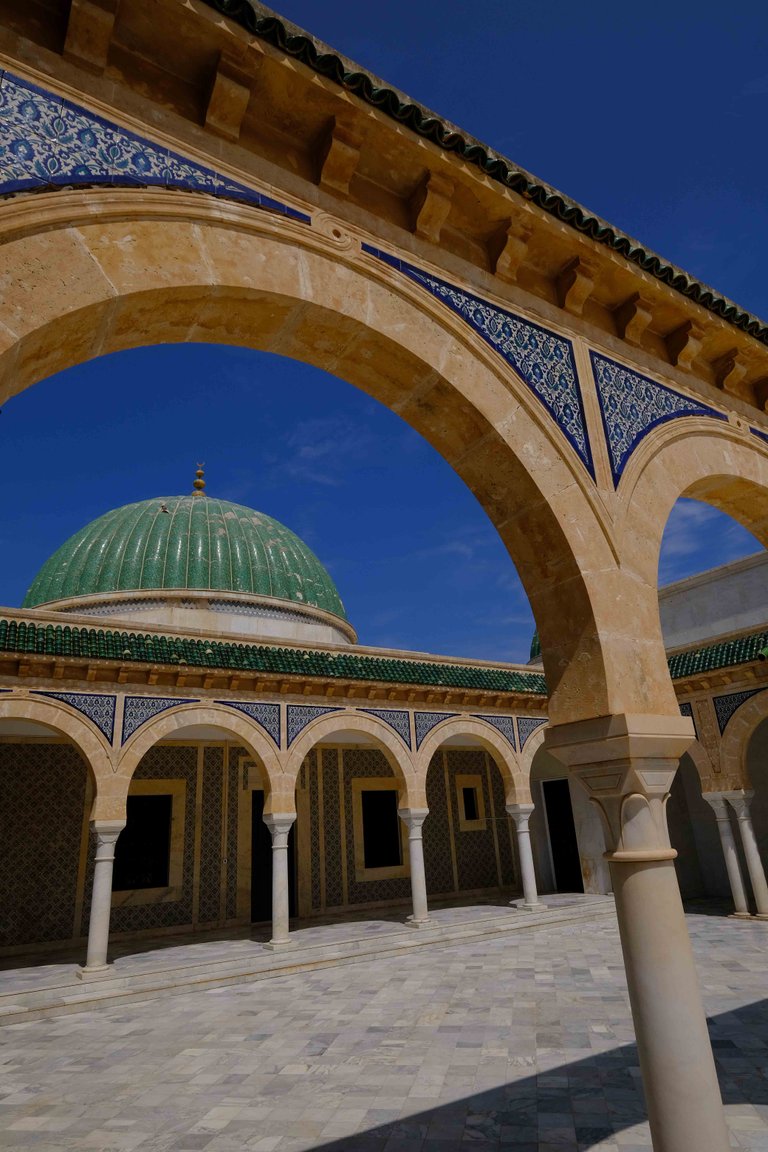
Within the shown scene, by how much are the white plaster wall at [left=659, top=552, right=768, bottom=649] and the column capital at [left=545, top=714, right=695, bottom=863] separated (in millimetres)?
11279

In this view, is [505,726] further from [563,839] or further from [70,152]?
[70,152]

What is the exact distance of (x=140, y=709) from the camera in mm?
8711

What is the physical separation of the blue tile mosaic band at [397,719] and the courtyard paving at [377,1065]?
11.5 ft

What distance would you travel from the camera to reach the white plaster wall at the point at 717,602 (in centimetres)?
1342

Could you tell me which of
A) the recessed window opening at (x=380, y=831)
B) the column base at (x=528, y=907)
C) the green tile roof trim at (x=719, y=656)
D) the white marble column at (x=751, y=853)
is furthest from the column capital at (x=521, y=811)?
the green tile roof trim at (x=719, y=656)

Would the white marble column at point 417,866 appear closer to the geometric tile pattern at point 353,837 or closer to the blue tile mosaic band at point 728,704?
the geometric tile pattern at point 353,837

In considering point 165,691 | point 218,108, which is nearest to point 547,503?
point 218,108

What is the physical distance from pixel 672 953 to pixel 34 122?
10.8ft

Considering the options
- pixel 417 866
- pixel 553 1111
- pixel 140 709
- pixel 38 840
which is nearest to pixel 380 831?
pixel 417 866

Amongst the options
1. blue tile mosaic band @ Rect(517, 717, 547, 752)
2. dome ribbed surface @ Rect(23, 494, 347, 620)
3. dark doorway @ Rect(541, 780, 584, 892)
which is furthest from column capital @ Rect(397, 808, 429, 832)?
dome ribbed surface @ Rect(23, 494, 347, 620)

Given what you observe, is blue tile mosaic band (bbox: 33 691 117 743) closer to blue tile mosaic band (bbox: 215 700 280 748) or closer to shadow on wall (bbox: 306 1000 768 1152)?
blue tile mosaic band (bbox: 215 700 280 748)

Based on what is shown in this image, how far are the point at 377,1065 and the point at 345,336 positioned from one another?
4636mm

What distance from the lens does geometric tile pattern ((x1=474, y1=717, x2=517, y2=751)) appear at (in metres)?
11.7

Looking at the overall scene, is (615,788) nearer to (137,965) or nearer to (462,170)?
(462,170)
